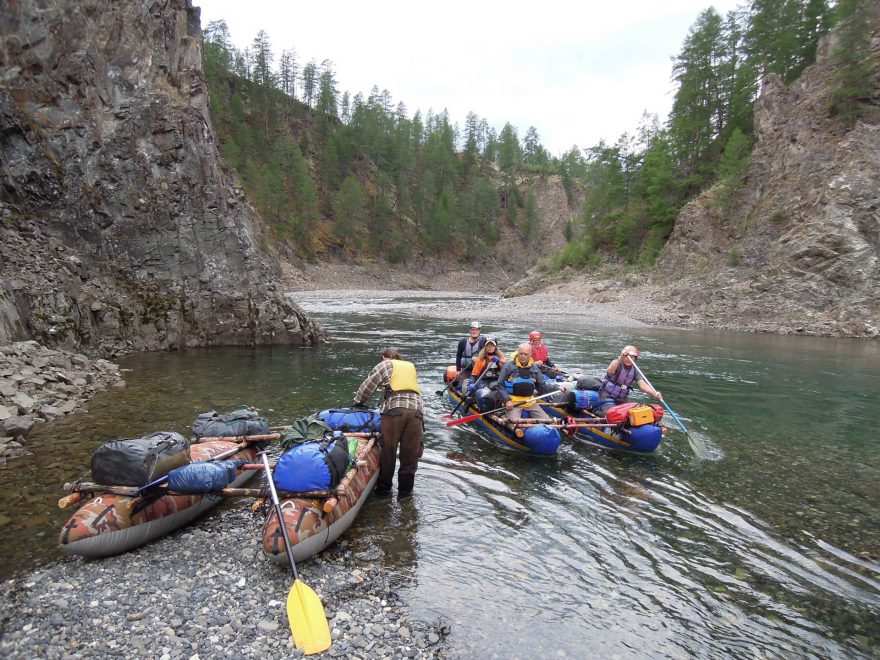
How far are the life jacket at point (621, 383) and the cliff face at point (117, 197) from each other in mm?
13333

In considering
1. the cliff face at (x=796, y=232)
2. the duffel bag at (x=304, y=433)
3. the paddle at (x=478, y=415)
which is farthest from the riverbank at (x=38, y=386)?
the cliff face at (x=796, y=232)

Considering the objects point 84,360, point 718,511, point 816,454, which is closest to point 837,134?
point 816,454

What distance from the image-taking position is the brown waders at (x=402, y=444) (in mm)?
6648

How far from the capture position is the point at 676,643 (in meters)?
4.32

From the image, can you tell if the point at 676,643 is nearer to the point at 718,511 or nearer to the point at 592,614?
the point at 592,614

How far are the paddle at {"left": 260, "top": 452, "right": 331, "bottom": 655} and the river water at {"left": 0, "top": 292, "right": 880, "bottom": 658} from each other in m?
0.86

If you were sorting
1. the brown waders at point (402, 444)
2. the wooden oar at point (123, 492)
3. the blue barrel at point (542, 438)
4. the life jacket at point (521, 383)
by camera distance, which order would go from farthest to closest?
1. the life jacket at point (521, 383)
2. the blue barrel at point (542, 438)
3. the brown waders at point (402, 444)
4. the wooden oar at point (123, 492)

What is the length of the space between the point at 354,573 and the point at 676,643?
2993 millimetres

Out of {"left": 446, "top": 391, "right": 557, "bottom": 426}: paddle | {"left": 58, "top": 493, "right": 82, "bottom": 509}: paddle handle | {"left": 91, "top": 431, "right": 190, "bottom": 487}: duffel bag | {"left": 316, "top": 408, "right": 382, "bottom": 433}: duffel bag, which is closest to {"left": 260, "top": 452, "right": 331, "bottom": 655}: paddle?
{"left": 91, "top": 431, "right": 190, "bottom": 487}: duffel bag

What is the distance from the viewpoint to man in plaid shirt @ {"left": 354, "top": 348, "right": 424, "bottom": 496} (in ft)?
21.8

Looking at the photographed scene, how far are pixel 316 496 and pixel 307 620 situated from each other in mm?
1326

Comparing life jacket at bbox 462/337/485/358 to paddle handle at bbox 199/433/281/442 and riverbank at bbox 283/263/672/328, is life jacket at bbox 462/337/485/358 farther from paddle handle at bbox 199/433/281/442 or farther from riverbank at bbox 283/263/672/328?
riverbank at bbox 283/263/672/328

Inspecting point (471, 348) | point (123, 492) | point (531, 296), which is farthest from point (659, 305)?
point (123, 492)

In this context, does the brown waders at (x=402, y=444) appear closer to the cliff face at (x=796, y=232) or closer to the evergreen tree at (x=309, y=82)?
the cliff face at (x=796, y=232)
